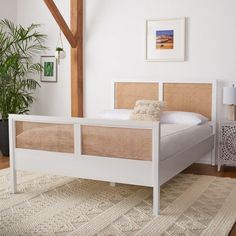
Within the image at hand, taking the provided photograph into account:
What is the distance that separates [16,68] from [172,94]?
7.41 ft

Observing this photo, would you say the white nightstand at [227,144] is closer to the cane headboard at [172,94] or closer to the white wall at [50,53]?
the cane headboard at [172,94]

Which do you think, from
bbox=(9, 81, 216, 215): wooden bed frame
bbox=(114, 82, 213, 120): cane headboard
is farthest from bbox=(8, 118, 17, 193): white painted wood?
bbox=(114, 82, 213, 120): cane headboard

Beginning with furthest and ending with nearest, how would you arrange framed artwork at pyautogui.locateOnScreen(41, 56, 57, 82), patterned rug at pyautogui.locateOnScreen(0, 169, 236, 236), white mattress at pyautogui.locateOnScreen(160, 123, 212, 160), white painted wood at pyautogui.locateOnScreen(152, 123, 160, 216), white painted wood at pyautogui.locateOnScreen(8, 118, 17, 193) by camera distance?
framed artwork at pyautogui.locateOnScreen(41, 56, 57, 82) < white painted wood at pyautogui.locateOnScreen(8, 118, 17, 193) < white mattress at pyautogui.locateOnScreen(160, 123, 212, 160) < white painted wood at pyautogui.locateOnScreen(152, 123, 160, 216) < patterned rug at pyautogui.locateOnScreen(0, 169, 236, 236)

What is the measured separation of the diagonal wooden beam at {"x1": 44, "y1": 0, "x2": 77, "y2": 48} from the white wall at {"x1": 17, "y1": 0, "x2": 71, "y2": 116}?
31 cm

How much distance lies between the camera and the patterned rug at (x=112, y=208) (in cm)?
321

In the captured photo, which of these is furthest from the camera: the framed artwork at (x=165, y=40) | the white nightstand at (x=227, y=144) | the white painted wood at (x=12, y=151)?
the framed artwork at (x=165, y=40)

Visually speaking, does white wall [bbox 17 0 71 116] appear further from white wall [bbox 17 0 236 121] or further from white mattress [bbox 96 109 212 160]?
white mattress [bbox 96 109 212 160]

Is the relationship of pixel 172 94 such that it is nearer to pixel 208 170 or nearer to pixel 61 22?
pixel 208 170

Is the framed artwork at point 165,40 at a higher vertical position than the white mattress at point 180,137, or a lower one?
higher

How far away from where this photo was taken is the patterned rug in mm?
3215

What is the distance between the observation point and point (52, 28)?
21.5ft

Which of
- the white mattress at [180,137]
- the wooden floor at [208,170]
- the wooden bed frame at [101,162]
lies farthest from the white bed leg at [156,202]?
the wooden floor at [208,170]

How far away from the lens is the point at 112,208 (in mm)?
3688

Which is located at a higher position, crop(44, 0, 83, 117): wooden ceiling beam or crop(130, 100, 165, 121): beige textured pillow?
crop(44, 0, 83, 117): wooden ceiling beam
